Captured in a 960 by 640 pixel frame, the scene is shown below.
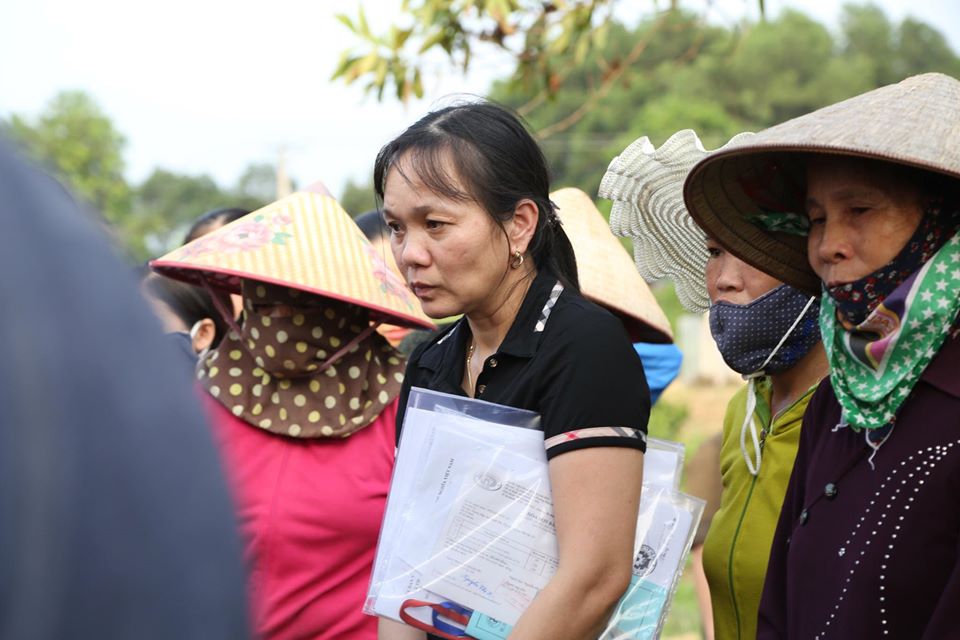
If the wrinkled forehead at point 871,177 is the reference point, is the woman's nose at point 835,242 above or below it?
below

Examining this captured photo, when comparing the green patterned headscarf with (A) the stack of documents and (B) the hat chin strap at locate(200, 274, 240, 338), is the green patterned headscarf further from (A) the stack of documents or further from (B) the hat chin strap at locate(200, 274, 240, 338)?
(B) the hat chin strap at locate(200, 274, 240, 338)

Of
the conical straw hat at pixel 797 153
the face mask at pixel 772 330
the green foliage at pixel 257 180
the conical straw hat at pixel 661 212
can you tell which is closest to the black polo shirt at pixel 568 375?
the conical straw hat at pixel 797 153

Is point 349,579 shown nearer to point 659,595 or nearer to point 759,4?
point 659,595

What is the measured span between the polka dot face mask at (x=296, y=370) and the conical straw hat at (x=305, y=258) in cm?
9

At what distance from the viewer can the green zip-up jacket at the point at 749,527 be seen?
2.70 metres

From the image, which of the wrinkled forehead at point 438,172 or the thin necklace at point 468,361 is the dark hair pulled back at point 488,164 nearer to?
the wrinkled forehead at point 438,172

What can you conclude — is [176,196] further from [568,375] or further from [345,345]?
[568,375]

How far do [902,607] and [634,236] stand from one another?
158 centimetres

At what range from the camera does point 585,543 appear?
2.22 metres

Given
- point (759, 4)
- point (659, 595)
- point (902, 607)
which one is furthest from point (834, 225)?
point (759, 4)

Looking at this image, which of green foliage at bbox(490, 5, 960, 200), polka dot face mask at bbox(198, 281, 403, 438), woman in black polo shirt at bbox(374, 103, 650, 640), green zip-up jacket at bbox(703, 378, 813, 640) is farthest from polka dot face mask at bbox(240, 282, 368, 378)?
green foliage at bbox(490, 5, 960, 200)

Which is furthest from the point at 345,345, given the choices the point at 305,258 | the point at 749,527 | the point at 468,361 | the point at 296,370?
the point at 749,527

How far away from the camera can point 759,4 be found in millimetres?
3525

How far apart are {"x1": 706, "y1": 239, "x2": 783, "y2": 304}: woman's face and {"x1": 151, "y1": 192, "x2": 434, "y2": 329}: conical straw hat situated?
888 millimetres
